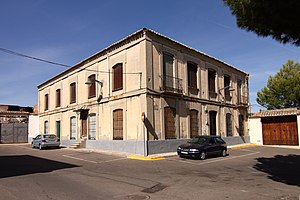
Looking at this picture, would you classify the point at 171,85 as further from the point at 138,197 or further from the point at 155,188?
the point at 138,197

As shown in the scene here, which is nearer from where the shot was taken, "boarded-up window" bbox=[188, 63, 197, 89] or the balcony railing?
the balcony railing

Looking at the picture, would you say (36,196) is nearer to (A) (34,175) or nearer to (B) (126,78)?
(A) (34,175)

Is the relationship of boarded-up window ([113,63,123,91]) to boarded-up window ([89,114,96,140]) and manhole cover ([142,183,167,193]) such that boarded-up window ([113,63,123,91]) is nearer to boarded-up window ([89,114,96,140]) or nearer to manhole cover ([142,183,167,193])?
boarded-up window ([89,114,96,140])

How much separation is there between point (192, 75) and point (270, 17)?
48.5 feet

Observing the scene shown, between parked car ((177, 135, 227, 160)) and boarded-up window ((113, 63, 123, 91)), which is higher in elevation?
boarded-up window ((113, 63, 123, 91))

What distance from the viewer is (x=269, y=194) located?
24.4ft

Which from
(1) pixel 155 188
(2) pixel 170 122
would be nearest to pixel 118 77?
(2) pixel 170 122

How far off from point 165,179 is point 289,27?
6.19 metres

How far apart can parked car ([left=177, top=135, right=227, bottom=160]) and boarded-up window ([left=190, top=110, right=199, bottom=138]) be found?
13.0 feet

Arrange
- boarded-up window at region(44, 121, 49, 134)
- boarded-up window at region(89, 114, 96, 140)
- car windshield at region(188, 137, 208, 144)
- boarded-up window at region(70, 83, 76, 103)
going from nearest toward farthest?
car windshield at region(188, 137, 208, 144)
boarded-up window at region(89, 114, 96, 140)
boarded-up window at region(70, 83, 76, 103)
boarded-up window at region(44, 121, 49, 134)

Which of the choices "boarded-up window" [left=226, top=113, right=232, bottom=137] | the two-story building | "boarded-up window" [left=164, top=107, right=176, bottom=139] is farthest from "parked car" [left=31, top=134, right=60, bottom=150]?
"boarded-up window" [left=226, top=113, right=232, bottom=137]

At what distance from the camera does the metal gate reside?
35.5m

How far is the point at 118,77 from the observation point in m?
20.3

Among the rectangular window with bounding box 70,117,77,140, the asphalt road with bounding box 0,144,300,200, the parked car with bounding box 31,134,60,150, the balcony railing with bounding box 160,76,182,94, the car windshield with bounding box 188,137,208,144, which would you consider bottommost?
the asphalt road with bounding box 0,144,300,200
